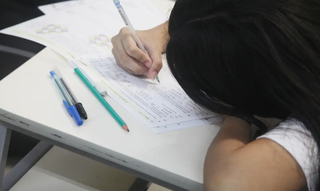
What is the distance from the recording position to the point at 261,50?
1.62 ft

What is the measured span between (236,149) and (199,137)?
0.27ft

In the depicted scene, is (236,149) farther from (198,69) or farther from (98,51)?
(98,51)

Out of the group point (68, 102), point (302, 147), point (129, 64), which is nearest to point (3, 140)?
point (68, 102)

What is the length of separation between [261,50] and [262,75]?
43 millimetres

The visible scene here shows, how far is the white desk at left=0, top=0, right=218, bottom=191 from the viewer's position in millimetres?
524

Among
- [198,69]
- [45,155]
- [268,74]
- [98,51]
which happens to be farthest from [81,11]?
[268,74]

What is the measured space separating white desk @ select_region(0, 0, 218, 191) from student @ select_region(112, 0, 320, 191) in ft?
0.13

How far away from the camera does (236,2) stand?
0.51 m

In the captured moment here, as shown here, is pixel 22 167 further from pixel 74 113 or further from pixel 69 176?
pixel 74 113

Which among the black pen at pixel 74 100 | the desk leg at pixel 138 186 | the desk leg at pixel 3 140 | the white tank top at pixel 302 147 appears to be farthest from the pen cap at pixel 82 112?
the desk leg at pixel 138 186

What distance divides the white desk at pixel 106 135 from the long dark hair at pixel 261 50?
124mm

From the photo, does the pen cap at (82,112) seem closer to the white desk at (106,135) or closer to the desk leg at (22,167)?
the white desk at (106,135)

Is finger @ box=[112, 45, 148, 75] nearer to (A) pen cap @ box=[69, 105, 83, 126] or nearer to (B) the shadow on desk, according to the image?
(A) pen cap @ box=[69, 105, 83, 126]

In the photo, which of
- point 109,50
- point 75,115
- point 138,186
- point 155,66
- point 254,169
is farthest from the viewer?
point 138,186
